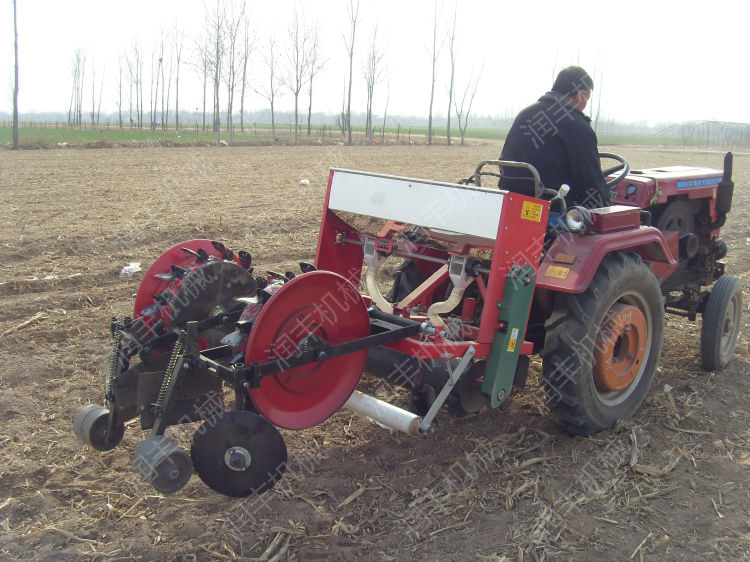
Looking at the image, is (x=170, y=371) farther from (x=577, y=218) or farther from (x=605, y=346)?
(x=605, y=346)

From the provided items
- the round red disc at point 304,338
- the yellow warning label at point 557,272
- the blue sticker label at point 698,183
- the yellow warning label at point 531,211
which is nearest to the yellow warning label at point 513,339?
the yellow warning label at point 557,272

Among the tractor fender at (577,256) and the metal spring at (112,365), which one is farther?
the tractor fender at (577,256)

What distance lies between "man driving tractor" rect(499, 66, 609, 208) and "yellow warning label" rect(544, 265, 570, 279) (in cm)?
59

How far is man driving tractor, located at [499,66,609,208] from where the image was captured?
3.67 metres

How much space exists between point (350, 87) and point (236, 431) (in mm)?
38215

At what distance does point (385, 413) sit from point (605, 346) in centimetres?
131

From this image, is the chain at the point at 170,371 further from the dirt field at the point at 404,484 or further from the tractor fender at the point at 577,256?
the tractor fender at the point at 577,256

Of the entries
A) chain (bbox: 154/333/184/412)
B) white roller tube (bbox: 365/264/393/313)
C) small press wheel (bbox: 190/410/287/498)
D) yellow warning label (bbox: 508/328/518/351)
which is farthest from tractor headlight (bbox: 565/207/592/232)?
chain (bbox: 154/333/184/412)

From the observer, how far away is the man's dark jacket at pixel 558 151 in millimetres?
3670

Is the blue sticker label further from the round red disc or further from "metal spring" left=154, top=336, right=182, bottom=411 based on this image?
"metal spring" left=154, top=336, right=182, bottom=411

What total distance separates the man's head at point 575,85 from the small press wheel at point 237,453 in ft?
8.76

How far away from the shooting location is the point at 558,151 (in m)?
3.74

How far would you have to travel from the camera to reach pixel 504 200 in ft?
9.83

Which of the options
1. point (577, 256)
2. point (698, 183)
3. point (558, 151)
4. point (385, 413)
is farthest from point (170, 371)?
point (698, 183)
